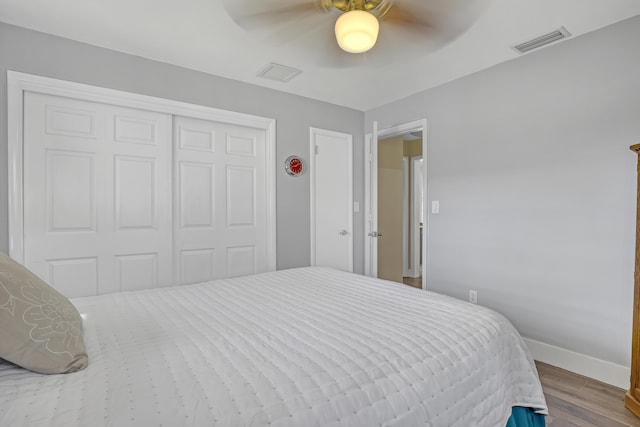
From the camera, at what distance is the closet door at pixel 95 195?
2.31 meters

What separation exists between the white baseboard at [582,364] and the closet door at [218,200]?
2440 millimetres

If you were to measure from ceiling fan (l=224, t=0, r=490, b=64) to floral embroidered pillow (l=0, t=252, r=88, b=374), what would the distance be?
1.33 m

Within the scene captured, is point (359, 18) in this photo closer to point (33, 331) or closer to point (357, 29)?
point (357, 29)

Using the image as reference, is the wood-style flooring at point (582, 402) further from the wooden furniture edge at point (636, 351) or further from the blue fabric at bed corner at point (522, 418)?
the blue fabric at bed corner at point (522, 418)

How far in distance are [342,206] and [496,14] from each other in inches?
90.6

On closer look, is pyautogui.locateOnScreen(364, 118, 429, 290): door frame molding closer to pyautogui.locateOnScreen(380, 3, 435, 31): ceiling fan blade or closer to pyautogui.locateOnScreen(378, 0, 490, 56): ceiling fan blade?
pyautogui.locateOnScreen(378, 0, 490, 56): ceiling fan blade

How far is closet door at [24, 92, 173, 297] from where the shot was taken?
7.59ft

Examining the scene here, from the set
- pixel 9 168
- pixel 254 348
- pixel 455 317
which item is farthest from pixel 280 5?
pixel 9 168

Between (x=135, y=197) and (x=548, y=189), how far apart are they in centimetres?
322

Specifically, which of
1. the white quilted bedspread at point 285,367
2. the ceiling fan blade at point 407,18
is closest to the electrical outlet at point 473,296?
the white quilted bedspread at point 285,367

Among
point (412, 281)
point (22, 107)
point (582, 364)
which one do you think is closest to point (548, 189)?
point (582, 364)

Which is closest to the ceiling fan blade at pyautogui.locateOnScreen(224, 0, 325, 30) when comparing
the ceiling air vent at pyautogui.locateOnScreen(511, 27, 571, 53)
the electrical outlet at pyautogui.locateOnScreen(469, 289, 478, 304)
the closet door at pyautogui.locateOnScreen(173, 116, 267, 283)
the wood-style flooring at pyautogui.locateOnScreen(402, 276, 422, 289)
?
the closet door at pyautogui.locateOnScreen(173, 116, 267, 283)

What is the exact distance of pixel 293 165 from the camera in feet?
11.3

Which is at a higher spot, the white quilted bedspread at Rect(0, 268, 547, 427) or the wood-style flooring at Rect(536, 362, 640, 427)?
the white quilted bedspread at Rect(0, 268, 547, 427)
